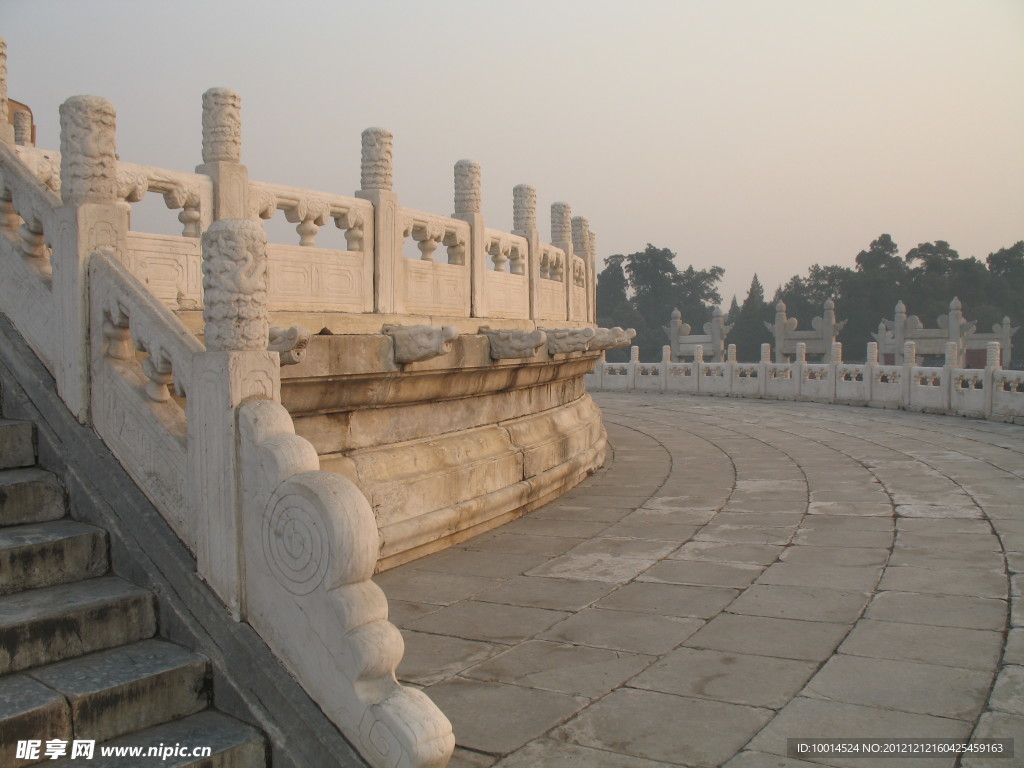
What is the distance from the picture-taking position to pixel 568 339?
6.95 m

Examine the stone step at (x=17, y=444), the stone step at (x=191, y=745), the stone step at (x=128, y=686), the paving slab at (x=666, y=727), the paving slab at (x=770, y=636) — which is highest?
the stone step at (x=17, y=444)

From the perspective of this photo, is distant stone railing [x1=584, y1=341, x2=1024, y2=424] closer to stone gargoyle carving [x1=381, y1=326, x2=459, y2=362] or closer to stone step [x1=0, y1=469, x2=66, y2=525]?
stone gargoyle carving [x1=381, y1=326, x2=459, y2=362]

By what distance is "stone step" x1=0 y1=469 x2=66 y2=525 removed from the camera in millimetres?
3215

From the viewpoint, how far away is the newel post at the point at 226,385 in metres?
2.82

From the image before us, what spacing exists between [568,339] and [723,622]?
11.0 ft

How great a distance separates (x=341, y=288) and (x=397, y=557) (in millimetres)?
2171

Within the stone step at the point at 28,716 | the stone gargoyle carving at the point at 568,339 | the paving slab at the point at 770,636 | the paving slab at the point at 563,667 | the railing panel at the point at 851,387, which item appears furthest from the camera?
the railing panel at the point at 851,387

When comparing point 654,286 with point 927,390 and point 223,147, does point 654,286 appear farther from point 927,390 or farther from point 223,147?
point 223,147

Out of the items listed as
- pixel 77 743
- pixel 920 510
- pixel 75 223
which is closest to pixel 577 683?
pixel 77 743

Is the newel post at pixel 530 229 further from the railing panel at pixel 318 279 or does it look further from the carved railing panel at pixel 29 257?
the carved railing panel at pixel 29 257

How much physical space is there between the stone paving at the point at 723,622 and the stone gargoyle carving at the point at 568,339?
1190 millimetres

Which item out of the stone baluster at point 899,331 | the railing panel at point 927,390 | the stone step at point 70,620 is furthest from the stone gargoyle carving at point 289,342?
the stone baluster at point 899,331

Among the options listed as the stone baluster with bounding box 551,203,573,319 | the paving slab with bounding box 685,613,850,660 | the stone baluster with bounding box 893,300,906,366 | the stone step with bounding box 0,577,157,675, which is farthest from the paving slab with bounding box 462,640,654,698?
the stone baluster with bounding box 893,300,906,366

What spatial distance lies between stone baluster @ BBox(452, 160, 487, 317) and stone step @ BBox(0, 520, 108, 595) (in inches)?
195
